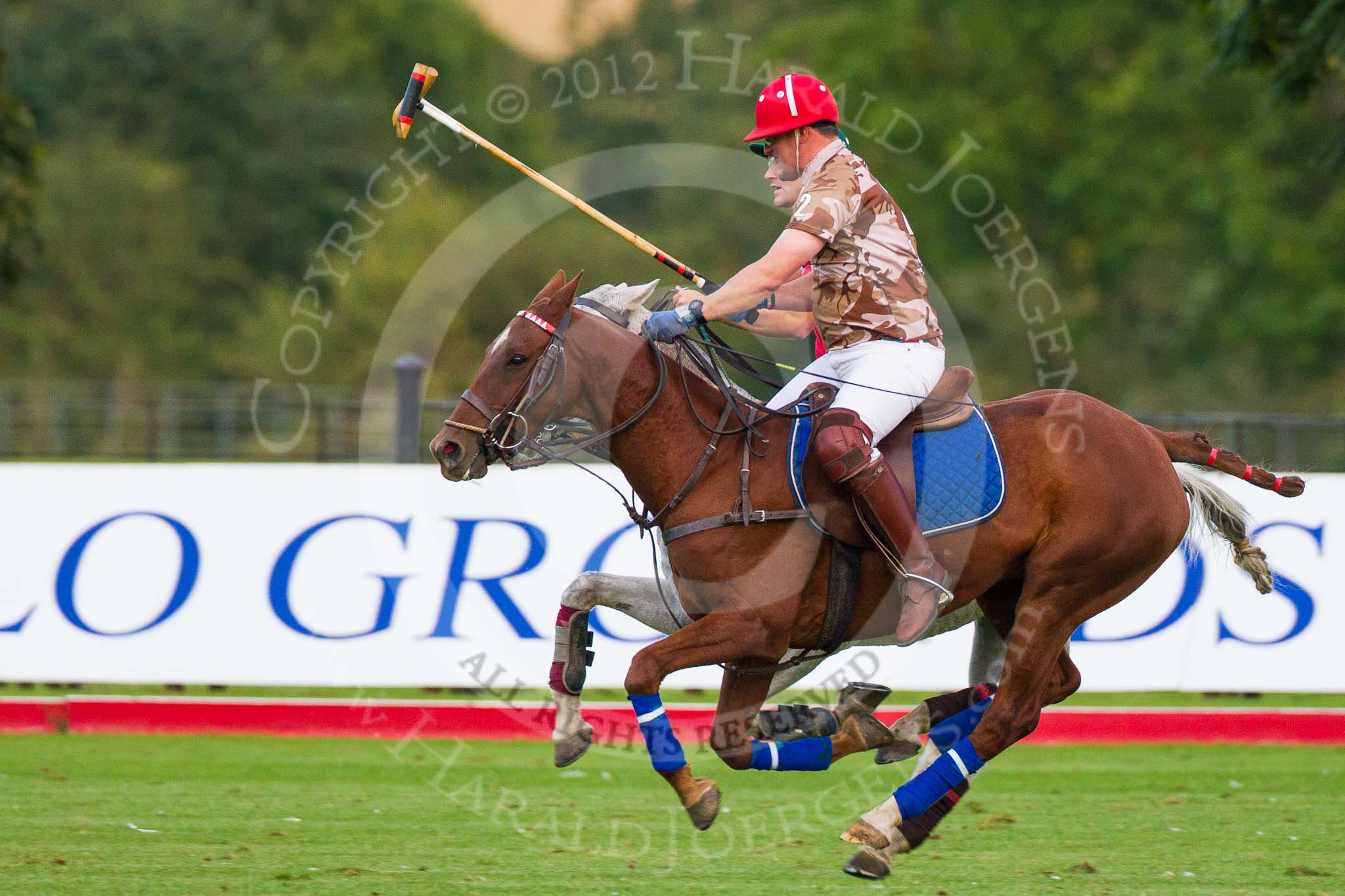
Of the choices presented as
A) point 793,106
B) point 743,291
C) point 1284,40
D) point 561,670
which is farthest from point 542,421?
point 1284,40

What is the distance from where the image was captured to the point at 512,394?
544 centimetres

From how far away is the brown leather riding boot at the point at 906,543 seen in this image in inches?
215

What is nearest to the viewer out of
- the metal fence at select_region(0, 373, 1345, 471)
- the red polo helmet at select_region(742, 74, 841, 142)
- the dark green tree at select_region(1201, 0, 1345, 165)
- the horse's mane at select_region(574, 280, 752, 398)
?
the red polo helmet at select_region(742, 74, 841, 142)

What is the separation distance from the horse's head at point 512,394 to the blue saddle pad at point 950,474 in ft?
2.88

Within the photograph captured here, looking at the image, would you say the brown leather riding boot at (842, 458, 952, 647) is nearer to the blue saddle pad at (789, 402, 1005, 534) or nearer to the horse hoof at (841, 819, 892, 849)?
the blue saddle pad at (789, 402, 1005, 534)

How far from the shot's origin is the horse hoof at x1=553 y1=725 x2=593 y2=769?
5.71m

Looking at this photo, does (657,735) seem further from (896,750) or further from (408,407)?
(408,407)

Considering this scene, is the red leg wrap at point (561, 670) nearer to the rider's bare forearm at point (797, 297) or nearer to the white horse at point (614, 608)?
the white horse at point (614, 608)

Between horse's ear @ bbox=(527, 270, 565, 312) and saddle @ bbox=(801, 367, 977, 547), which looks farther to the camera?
saddle @ bbox=(801, 367, 977, 547)

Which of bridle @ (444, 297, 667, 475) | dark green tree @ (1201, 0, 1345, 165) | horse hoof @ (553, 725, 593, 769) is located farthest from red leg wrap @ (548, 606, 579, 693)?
dark green tree @ (1201, 0, 1345, 165)

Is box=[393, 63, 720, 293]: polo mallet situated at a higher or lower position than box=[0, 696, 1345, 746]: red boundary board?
higher

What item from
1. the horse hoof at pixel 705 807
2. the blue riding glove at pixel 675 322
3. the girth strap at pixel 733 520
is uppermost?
the blue riding glove at pixel 675 322

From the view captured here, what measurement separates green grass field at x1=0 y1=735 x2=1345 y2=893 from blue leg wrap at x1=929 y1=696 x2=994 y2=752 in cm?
49

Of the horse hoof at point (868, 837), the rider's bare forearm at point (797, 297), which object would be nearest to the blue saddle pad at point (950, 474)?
the rider's bare forearm at point (797, 297)
